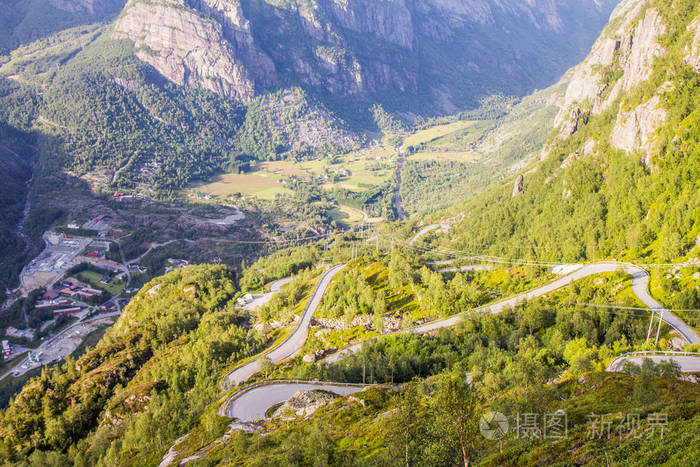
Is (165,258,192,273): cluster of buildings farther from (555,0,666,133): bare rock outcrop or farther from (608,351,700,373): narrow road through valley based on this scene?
(608,351,700,373): narrow road through valley

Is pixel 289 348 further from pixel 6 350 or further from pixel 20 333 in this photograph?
pixel 20 333

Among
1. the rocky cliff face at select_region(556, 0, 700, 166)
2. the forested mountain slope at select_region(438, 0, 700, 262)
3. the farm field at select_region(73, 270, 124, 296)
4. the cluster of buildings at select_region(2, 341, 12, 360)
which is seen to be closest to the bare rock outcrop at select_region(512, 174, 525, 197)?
the forested mountain slope at select_region(438, 0, 700, 262)

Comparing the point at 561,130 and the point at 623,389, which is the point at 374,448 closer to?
the point at 623,389

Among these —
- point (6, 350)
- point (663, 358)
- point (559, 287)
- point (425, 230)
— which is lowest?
point (6, 350)

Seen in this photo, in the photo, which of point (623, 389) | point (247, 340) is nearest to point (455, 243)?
point (247, 340)

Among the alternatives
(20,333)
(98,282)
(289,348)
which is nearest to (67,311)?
(20,333)
